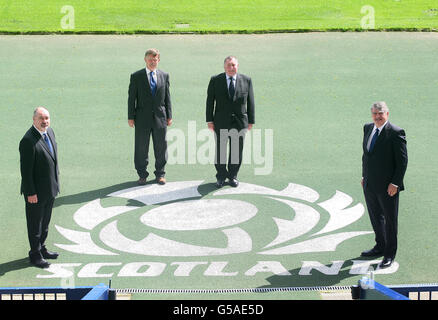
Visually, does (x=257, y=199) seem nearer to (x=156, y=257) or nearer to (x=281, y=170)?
(x=281, y=170)

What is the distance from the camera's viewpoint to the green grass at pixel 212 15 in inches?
909

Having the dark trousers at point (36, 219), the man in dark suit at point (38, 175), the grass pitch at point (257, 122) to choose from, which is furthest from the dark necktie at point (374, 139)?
the dark trousers at point (36, 219)

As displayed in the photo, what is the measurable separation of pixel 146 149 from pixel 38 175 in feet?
10.8

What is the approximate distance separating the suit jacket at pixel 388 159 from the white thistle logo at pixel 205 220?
1.24 metres

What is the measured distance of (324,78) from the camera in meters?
18.7

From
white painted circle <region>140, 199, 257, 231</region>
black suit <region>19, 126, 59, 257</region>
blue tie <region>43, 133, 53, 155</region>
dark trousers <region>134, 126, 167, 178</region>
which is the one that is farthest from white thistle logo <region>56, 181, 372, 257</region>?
blue tie <region>43, 133, 53, 155</region>

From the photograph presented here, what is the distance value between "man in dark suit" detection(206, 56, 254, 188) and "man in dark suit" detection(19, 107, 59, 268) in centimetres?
342

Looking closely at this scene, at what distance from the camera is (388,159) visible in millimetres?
9461

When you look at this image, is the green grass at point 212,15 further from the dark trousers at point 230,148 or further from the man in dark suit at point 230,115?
the dark trousers at point 230,148

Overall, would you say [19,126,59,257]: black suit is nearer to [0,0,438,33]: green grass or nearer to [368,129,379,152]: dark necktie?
[368,129,379,152]: dark necktie

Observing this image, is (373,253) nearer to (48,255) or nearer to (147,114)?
(48,255)

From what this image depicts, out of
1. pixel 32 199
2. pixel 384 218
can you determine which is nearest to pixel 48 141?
pixel 32 199
